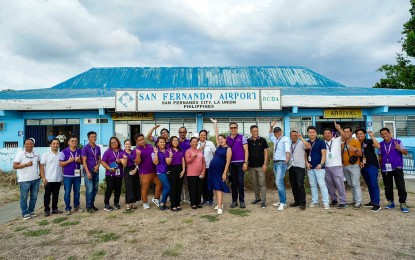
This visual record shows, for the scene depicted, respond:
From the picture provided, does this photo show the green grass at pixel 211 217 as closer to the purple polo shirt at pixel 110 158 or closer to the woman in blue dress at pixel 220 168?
the woman in blue dress at pixel 220 168

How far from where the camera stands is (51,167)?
5527mm

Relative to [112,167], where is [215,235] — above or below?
below

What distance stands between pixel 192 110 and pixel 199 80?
4.89 metres

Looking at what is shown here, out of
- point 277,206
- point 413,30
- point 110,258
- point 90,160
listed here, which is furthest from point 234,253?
point 413,30

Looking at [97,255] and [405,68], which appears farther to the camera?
[405,68]

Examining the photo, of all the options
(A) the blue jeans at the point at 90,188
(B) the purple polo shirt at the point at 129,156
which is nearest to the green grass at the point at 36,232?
(A) the blue jeans at the point at 90,188

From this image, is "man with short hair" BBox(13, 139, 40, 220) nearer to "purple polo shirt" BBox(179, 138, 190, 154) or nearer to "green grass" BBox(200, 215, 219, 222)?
"purple polo shirt" BBox(179, 138, 190, 154)

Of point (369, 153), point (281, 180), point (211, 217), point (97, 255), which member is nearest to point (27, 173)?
point (97, 255)

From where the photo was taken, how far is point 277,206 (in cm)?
587

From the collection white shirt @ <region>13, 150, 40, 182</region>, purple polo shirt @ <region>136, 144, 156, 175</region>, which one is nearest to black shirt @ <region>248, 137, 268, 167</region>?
purple polo shirt @ <region>136, 144, 156, 175</region>

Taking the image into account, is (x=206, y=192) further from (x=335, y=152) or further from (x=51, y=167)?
(x=51, y=167)

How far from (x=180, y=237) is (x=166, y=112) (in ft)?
35.8

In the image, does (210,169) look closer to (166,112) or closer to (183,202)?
(183,202)

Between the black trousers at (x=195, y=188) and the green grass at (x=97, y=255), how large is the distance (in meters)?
2.37
